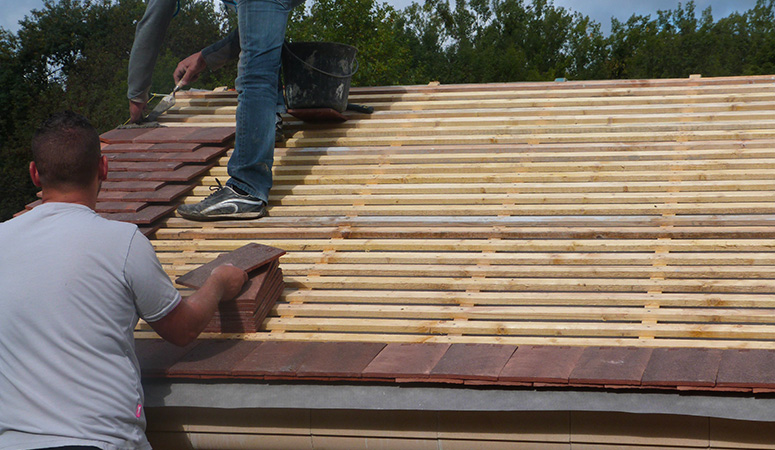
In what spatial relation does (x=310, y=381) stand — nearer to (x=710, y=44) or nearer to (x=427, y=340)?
(x=427, y=340)

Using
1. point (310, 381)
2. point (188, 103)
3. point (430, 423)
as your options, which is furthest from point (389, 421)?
point (188, 103)

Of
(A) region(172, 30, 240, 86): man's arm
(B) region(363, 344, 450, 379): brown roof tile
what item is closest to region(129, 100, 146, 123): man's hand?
(A) region(172, 30, 240, 86): man's arm

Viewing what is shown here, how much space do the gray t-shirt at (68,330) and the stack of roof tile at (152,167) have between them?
4.80ft

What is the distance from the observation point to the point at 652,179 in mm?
3586

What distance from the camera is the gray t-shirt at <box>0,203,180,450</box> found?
1.99m

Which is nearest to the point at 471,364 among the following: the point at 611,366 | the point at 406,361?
the point at 406,361

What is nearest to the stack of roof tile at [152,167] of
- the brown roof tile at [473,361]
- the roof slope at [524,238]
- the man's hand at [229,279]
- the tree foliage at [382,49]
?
the roof slope at [524,238]

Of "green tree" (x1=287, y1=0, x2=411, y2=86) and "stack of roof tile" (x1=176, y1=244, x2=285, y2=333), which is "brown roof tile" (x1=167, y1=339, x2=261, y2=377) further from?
"green tree" (x1=287, y1=0, x2=411, y2=86)

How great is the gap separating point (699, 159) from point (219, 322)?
2466 mm

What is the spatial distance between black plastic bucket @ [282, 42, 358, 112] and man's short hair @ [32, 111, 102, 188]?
7.58 ft

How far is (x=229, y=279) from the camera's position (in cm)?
266

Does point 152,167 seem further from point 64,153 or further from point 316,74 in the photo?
point 64,153

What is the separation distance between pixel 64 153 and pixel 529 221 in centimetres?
199

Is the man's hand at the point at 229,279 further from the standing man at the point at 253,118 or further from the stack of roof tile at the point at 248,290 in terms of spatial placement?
the standing man at the point at 253,118
